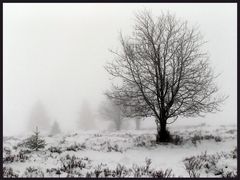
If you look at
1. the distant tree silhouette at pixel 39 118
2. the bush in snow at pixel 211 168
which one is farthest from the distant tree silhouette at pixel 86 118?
the bush in snow at pixel 211 168

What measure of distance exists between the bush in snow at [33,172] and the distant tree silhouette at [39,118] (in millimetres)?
58479

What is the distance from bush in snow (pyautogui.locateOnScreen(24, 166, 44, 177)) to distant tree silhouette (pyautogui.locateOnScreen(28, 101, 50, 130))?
2302 inches

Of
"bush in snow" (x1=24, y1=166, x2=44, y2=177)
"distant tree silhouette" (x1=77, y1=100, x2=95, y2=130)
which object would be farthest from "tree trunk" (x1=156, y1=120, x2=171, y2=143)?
"distant tree silhouette" (x1=77, y1=100, x2=95, y2=130)

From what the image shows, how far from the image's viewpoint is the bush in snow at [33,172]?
27.4 ft

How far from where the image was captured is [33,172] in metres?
8.62

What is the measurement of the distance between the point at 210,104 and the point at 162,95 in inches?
107

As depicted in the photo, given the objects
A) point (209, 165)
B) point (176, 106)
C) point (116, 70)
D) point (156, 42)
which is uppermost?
point (156, 42)

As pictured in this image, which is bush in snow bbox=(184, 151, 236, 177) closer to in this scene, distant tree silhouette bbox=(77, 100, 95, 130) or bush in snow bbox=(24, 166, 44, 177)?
bush in snow bbox=(24, 166, 44, 177)

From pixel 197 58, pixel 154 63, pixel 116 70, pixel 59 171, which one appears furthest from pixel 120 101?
pixel 59 171

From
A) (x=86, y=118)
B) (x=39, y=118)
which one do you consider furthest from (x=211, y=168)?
(x=39, y=118)

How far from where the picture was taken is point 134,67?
16.4 m

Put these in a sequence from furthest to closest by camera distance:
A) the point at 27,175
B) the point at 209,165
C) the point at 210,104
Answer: the point at 210,104, the point at 209,165, the point at 27,175

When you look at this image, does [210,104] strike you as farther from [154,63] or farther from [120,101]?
[120,101]

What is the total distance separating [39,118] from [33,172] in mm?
59798
